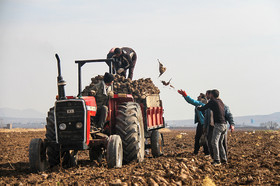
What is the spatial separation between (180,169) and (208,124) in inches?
126

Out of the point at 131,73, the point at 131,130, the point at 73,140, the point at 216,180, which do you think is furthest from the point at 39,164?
the point at 131,73

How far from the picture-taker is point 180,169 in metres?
8.66

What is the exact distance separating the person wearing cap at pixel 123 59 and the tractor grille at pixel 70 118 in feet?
15.0

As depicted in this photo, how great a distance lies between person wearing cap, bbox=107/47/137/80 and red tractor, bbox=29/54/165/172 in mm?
2983

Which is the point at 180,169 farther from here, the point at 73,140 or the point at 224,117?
the point at 224,117

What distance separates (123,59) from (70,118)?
5340 mm

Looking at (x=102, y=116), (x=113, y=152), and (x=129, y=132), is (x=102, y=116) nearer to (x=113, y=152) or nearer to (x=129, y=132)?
(x=129, y=132)

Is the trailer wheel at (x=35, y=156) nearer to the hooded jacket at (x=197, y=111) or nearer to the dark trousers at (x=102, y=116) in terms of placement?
the dark trousers at (x=102, y=116)

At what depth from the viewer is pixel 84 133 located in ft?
31.0

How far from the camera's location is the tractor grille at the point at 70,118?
9484mm

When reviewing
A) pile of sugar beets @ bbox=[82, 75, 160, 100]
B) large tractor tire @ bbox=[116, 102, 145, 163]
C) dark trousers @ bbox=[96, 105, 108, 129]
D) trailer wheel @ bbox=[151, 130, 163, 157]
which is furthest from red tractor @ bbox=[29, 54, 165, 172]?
pile of sugar beets @ bbox=[82, 75, 160, 100]

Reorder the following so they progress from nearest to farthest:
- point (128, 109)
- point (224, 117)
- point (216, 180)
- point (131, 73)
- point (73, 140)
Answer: point (216, 180), point (73, 140), point (128, 109), point (224, 117), point (131, 73)

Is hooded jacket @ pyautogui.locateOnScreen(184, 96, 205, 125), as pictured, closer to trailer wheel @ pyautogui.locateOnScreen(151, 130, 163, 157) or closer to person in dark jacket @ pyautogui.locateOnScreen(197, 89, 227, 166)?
person in dark jacket @ pyautogui.locateOnScreen(197, 89, 227, 166)

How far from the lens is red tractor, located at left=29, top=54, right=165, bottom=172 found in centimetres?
947
